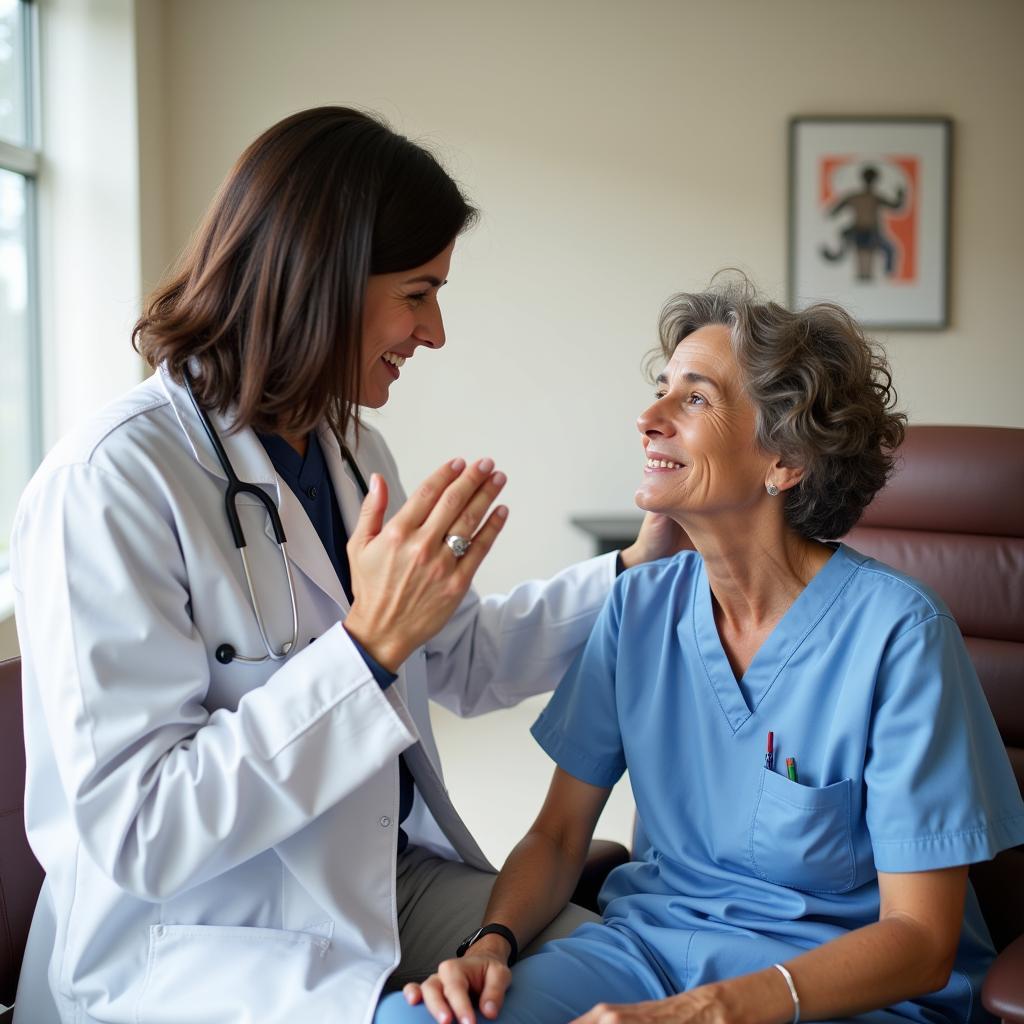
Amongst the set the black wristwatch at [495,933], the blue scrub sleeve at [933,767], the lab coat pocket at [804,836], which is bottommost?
the black wristwatch at [495,933]

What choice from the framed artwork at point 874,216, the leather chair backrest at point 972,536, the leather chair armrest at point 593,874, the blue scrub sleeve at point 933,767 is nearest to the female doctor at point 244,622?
the leather chair armrest at point 593,874

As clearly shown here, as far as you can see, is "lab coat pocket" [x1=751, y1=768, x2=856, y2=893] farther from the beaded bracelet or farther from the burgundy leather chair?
the burgundy leather chair

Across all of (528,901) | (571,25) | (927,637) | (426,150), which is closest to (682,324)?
(426,150)

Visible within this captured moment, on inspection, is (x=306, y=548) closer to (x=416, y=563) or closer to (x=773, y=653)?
(x=416, y=563)

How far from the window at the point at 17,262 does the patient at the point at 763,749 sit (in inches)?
98.9

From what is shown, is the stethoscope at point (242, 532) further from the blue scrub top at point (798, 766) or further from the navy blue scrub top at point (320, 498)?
the blue scrub top at point (798, 766)

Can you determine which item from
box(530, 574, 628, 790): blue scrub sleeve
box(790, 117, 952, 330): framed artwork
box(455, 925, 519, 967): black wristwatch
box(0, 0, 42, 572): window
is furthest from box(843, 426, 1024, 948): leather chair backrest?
box(0, 0, 42, 572): window

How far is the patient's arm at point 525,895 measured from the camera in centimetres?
123

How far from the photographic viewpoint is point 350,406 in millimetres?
1438

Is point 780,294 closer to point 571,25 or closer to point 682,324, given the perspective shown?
point 571,25

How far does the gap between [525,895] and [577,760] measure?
0.20 m

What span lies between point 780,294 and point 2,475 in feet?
9.32

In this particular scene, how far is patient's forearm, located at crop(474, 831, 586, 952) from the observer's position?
1.43 meters

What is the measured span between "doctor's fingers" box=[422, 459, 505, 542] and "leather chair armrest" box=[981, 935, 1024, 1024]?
2.29ft
